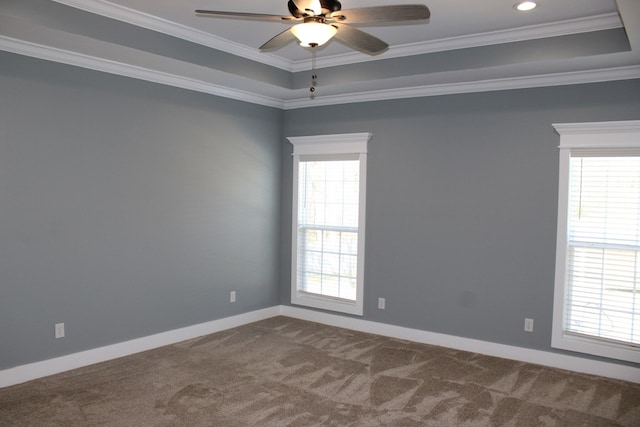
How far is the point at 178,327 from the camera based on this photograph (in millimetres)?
4824

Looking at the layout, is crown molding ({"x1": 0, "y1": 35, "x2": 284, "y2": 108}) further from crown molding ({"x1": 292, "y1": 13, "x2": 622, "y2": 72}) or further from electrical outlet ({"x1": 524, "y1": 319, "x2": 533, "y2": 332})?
electrical outlet ({"x1": 524, "y1": 319, "x2": 533, "y2": 332})

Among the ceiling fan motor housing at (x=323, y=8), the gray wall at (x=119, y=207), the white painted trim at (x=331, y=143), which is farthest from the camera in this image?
the white painted trim at (x=331, y=143)

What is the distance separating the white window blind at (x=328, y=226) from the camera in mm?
5449

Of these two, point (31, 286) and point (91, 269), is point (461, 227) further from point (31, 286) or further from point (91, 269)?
point (31, 286)

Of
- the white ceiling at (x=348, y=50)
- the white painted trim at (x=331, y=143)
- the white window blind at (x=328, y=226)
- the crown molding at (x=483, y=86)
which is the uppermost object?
the white ceiling at (x=348, y=50)

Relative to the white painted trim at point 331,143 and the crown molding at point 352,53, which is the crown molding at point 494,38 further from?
the white painted trim at point 331,143

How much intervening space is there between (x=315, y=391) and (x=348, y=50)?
303cm

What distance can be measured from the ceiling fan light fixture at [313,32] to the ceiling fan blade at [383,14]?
2.8 inches

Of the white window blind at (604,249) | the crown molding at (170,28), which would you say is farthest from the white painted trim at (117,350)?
the white window blind at (604,249)

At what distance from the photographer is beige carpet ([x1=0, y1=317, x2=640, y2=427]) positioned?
328cm

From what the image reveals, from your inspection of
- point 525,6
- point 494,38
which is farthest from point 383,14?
point 494,38

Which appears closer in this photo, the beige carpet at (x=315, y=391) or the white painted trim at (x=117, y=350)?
the beige carpet at (x=315, y=391)

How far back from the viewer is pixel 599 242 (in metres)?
4.11

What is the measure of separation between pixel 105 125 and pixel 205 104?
1129 mm
